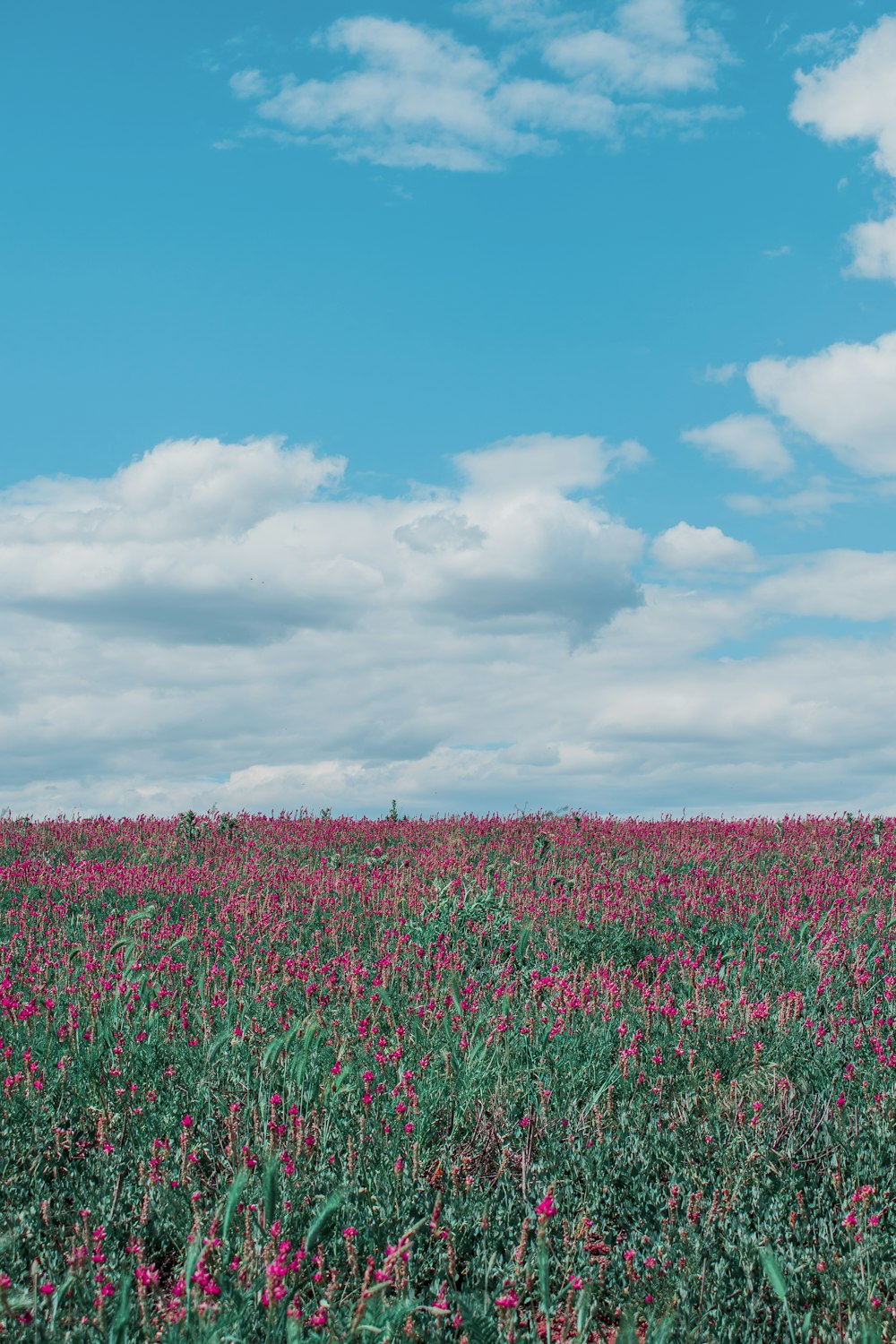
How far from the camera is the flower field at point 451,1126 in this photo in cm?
360

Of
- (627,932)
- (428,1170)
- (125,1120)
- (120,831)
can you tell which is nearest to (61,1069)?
(125,1120)

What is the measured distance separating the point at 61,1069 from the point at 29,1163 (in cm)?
58

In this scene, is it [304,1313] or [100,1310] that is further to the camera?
[304,1313]

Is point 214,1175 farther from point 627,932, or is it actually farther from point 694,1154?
point 627,932

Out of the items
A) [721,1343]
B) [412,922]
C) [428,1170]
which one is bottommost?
[721,1343]

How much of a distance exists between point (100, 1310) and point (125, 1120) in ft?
5.54

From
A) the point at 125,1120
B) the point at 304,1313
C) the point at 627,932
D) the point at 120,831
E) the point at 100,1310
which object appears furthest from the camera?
the point at 120,831

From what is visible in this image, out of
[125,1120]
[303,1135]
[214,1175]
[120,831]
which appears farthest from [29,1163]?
[120,831]

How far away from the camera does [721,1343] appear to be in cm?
363

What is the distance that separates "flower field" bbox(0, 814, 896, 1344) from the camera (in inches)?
142

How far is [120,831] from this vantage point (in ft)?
49.4

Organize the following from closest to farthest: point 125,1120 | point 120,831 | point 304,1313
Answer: point 304,1313 → point 125,1120 → point 120,831

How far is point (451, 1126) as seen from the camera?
485 centimetres

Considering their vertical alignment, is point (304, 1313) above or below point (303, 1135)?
below
